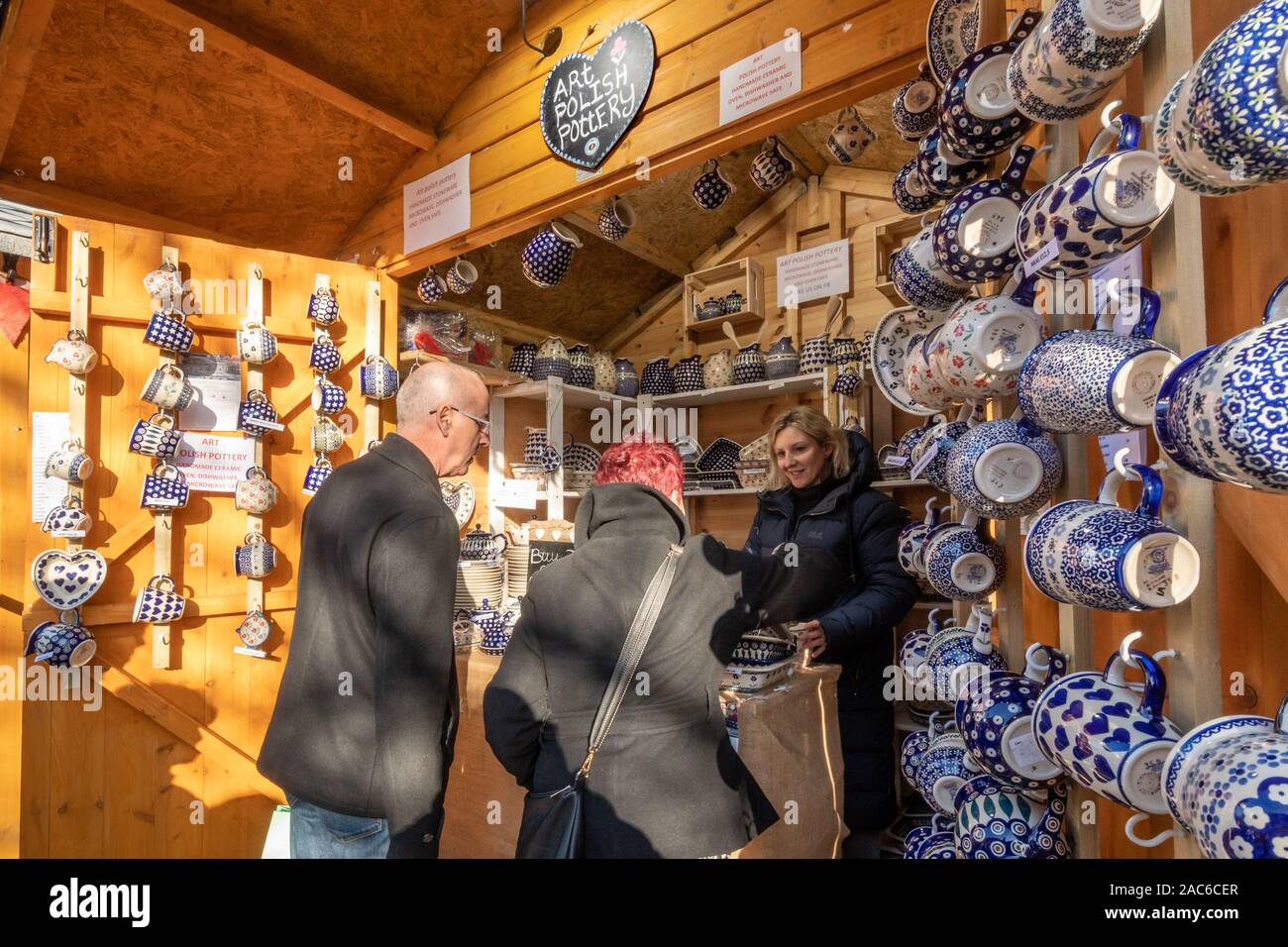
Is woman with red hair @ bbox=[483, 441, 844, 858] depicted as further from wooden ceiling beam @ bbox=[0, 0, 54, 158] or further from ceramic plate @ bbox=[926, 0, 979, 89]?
wooden ceiling beam @ bbox=[0, 0, 54, 158]

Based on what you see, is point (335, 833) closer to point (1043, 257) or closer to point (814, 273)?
point (1043, 257)

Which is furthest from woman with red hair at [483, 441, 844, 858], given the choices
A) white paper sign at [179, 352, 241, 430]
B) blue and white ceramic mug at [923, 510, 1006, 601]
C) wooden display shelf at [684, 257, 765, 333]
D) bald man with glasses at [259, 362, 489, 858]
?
wooden display shelf at [684, 257, 765, 333]

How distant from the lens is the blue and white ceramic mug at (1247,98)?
1.93 ft

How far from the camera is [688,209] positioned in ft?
13.1

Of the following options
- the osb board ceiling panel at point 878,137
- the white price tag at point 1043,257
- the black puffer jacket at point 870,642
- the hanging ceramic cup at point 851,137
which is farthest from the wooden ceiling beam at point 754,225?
the white price tag at point 1043,257

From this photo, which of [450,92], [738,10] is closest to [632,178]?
[738,10]

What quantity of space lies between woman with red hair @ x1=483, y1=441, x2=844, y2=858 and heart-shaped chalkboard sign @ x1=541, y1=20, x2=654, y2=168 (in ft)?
4.88

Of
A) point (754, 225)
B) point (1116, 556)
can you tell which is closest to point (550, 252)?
point (754, 225)

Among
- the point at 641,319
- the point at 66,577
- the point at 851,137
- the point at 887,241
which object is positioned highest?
the point at 851,137

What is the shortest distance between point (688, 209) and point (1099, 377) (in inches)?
135

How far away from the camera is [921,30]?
5.35ft

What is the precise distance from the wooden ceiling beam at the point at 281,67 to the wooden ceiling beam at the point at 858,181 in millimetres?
2188

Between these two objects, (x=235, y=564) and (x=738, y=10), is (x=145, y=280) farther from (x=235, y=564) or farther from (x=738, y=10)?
(x=738, y=10)

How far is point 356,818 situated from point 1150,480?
1538mm
